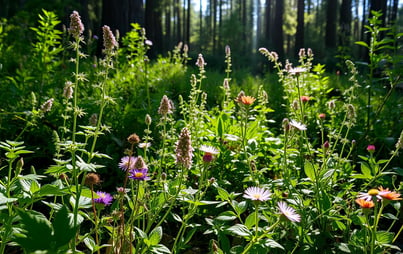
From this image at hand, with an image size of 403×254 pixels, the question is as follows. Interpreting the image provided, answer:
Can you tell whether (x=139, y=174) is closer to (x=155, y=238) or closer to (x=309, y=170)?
(x=155, y=238)

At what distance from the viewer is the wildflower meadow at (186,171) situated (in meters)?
1.21

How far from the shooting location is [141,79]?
12.8 feet

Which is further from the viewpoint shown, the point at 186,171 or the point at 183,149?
the point at 186,171

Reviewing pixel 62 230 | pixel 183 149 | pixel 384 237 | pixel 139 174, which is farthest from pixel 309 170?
pixel 62 230

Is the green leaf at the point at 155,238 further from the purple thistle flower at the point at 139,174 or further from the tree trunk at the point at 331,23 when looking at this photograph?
the tree trunk at the point at 331,23

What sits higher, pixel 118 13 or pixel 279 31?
pixel 279 31

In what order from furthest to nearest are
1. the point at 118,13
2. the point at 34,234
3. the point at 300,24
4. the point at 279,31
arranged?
the point at 279,31 → the point at 300,24 → the point at 118,13 → the point at 34,234

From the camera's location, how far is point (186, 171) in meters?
1.61

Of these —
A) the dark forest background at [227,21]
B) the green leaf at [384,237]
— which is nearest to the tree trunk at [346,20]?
the dark forest background at [227,21]

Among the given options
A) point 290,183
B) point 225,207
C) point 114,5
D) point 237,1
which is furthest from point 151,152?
point 237,1

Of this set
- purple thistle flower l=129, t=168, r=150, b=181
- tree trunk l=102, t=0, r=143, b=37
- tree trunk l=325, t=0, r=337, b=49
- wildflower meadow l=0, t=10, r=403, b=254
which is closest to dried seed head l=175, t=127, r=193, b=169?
wildflower meadow l=0, t=10, r=403, b=254

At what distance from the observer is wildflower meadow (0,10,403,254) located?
47.5 inches

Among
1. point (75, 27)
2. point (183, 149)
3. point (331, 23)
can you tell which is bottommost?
point (183, 149)

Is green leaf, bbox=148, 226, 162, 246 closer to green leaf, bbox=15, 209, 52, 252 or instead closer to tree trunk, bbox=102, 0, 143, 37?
green leaf, bbox=15, 209, 52, 252
